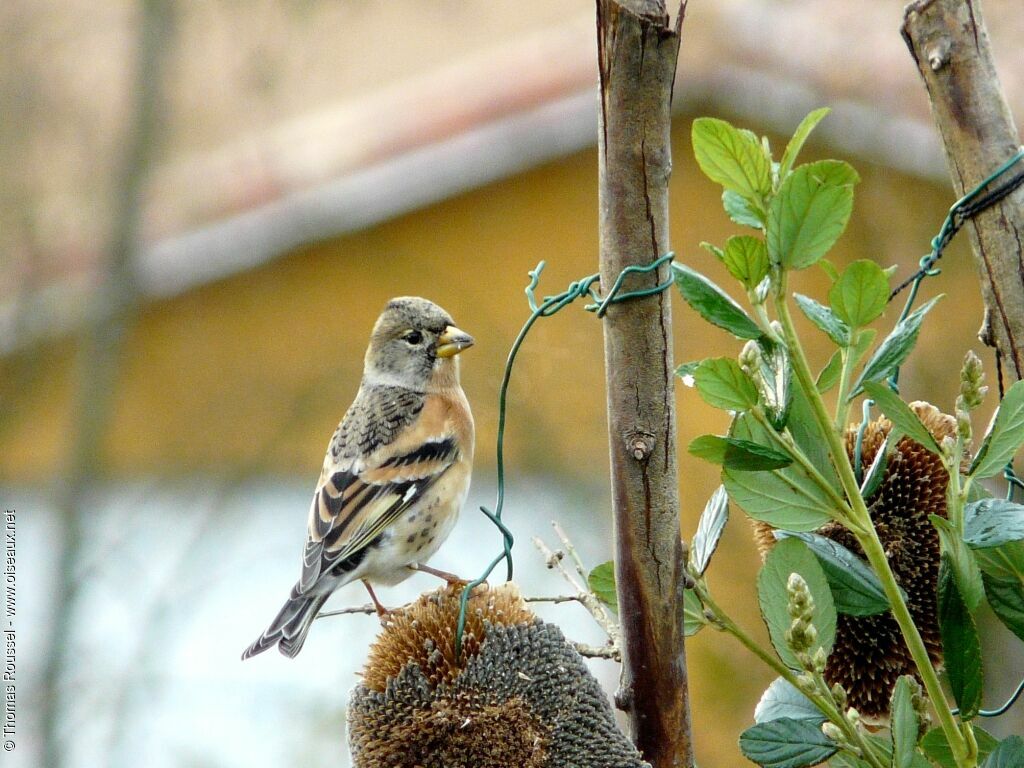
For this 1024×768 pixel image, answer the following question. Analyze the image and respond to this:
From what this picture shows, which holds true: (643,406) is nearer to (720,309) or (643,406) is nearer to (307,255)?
(720,309)

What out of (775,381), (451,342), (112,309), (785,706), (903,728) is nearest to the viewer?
(903,728)

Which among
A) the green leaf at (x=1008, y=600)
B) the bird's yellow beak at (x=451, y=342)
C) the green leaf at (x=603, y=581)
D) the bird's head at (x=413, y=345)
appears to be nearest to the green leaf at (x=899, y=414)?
the green leaf at (x=1008, y=600)

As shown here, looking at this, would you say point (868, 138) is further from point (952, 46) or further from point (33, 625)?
point (33, 625)

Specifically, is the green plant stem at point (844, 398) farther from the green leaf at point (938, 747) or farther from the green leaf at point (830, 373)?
the green leaf at point (938, 747)

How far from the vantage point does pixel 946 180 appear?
544cm

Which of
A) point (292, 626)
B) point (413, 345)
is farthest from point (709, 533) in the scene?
point (413, 345)

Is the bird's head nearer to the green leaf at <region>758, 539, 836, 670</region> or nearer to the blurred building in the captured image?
the green leaf at <region>758, 539, 836, 670</region>

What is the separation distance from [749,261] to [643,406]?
0.28 meters

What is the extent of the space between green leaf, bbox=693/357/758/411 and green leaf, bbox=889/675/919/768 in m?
0.36

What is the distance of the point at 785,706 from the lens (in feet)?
5.05

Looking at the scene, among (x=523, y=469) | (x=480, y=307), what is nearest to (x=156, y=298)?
(x=480, y=307)

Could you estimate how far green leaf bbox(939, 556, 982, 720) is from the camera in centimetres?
141

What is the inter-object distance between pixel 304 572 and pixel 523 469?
9.53ft

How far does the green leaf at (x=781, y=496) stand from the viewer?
138cm
